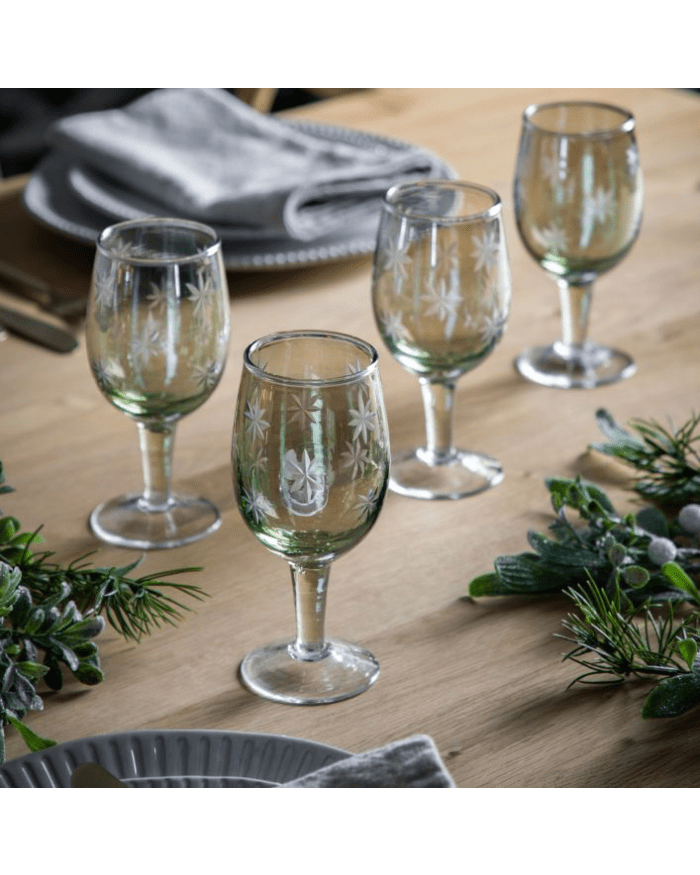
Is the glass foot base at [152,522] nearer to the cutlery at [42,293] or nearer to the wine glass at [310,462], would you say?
the wine glass at [310,462]

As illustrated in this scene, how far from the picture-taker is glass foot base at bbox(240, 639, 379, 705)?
0.68m


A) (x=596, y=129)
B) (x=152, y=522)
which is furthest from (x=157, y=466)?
(x=596, y=129)

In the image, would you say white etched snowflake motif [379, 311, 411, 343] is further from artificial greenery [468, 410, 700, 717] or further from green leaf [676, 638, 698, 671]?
green leaf [676, 638, 698, 671]

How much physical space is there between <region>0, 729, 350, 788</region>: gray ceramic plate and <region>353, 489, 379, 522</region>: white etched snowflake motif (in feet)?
0.37

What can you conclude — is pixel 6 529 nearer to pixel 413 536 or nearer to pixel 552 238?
pixel 413 536

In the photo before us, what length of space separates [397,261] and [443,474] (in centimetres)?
15

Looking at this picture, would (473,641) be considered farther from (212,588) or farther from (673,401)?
(673,401)

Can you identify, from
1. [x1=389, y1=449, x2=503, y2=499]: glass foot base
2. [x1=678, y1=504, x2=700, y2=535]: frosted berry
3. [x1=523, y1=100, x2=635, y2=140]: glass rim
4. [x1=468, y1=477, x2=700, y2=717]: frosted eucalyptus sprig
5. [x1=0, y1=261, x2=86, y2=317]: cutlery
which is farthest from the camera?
[x1=0, y1=261, x2=86, y2=317]: cutlery

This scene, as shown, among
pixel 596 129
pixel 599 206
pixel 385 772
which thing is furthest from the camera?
pixel 596 129

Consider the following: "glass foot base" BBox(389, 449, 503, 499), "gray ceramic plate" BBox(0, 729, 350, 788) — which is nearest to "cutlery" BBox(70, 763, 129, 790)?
"gray ceramic plate" BBox(0, 729, 350, 788)

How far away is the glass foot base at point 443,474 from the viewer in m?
0.89

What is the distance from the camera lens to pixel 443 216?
914 millimetres

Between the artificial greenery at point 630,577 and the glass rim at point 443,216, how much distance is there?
18 centimetres

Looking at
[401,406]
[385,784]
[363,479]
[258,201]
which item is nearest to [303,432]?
[363,479]
